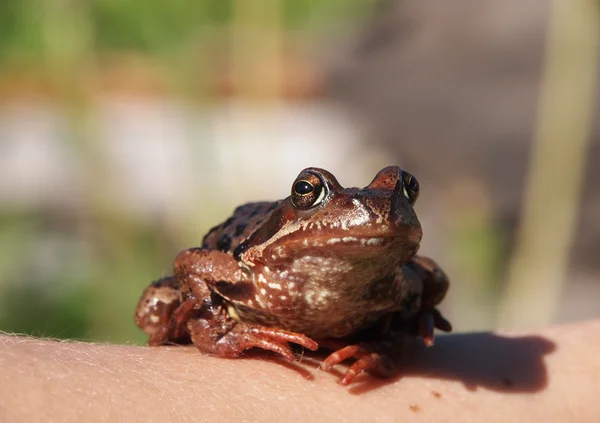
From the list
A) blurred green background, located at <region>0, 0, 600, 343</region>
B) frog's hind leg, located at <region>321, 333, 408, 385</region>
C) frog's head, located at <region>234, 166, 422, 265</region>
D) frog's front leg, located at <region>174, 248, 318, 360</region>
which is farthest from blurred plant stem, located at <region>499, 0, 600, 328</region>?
frog's front leg, located at <region>174, 248, 318, 360</region>

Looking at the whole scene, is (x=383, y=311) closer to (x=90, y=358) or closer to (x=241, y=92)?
(x=90, y=358)

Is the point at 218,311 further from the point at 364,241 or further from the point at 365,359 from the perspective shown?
the point at 364,241

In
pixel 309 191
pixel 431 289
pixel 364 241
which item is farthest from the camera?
pixel 431 289

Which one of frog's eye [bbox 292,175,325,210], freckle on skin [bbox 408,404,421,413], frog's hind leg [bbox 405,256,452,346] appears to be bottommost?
freckle on skin [bbox 408,404,421,413]

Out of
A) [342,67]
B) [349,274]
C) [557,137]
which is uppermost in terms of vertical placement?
[342,67]

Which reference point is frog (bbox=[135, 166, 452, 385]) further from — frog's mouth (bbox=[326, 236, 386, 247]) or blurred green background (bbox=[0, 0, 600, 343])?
blurred green background (bbox=[0, 0, 600, 343])

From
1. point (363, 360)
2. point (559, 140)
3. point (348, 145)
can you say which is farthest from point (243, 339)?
point (348, 145)

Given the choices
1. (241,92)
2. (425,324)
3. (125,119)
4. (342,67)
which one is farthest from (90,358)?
(125,119)
